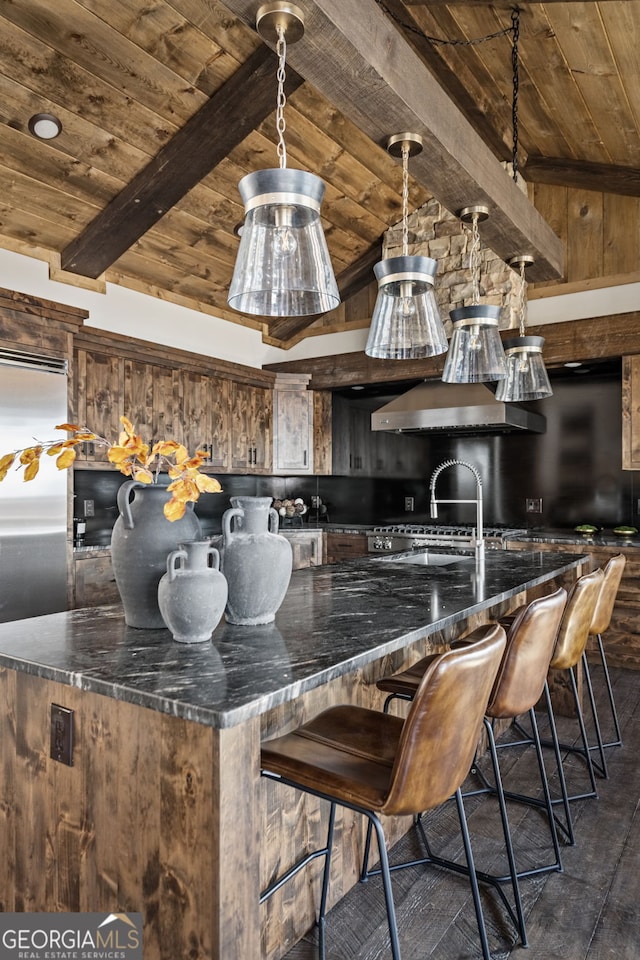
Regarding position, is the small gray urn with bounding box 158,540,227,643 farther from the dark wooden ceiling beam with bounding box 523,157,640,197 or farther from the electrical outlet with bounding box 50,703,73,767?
the dark wooden ceiling beam with bounding box 523,157,640,197

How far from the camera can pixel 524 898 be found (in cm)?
196

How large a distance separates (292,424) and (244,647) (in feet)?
15.4

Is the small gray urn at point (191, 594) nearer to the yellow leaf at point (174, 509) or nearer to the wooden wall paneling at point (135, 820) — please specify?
the yellow leaf at point (174, 509)

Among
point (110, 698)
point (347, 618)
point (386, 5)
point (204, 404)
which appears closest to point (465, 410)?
point (204, 404)

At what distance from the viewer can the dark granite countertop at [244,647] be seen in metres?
1.25

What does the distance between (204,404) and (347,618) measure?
152 inches

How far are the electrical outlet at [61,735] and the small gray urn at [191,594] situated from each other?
0.30m

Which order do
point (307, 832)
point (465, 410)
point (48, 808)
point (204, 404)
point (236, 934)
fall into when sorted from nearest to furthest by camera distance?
point (236, 934)
point (48, 808)
point (307, 832)
point (465, 410)
point (204, 404)

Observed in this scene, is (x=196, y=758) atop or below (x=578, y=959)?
atop

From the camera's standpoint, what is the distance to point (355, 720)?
1.76 metres

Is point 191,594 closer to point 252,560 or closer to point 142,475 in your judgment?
point 252,560

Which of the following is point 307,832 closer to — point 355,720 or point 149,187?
point 355,720

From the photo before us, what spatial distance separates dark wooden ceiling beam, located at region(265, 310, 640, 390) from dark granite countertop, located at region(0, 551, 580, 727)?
2.86m

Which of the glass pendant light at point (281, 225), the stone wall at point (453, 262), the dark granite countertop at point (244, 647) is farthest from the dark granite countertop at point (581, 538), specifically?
the glass pendant light at point (281, 225)
